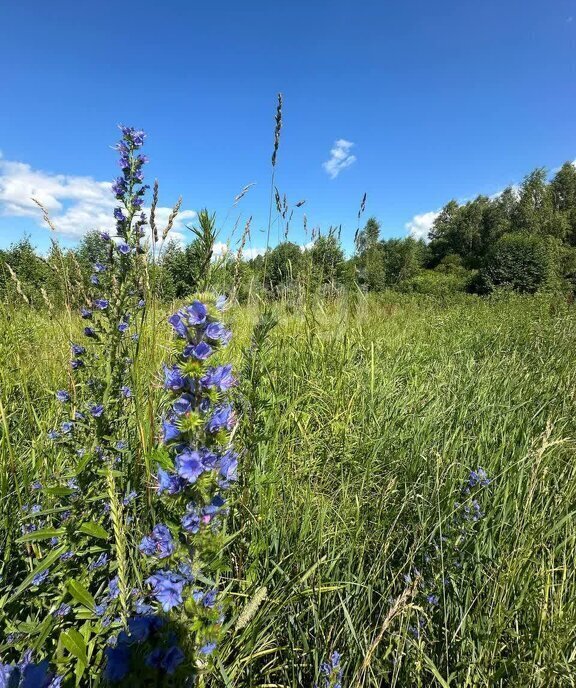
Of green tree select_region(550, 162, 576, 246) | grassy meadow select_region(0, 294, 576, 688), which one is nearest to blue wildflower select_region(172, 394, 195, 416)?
grassy meadow select_region(0, 294, 576, 688)

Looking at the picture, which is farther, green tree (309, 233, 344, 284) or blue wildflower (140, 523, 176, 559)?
green tree (309, 233, 344, 284)

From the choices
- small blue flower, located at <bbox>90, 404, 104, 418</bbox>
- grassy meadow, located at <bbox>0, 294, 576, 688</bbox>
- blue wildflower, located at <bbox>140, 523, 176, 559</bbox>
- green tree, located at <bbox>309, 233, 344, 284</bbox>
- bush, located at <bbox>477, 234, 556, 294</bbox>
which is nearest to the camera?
blue wildflower, located at <bbox>140, 523, 176, 559</bbox>

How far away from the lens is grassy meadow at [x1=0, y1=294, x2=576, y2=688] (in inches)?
48.6

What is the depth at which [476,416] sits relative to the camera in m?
2.51

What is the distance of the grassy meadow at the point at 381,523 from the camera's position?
124cm

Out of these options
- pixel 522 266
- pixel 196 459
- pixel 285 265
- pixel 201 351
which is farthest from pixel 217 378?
pixel 522 266

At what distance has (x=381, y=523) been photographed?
66.7 inches

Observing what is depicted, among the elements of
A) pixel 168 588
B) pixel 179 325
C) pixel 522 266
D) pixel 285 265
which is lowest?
pixel 168 588

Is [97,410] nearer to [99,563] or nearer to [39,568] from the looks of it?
[99,563]

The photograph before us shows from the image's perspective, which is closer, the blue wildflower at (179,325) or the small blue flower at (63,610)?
the blue wildflower at (179,325)

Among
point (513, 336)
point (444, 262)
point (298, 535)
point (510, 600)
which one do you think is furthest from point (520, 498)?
point (444, 262)

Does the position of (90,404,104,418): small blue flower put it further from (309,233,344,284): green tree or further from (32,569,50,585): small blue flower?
(309,233,344,284): green tree

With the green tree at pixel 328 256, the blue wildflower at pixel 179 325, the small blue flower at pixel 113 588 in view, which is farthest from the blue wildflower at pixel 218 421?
the green tree at pixel 328 256

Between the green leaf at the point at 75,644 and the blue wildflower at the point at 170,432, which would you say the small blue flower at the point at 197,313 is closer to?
the blue wildflower at the point at 170,432
